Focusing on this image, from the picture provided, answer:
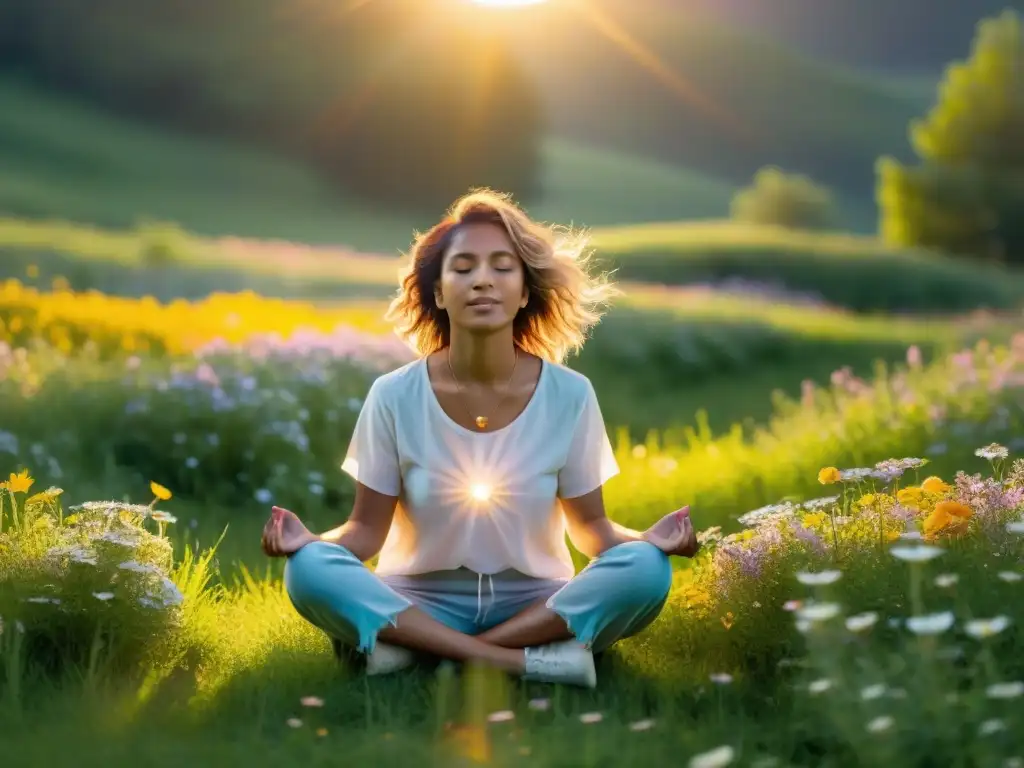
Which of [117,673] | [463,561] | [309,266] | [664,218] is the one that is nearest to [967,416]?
[463,561]

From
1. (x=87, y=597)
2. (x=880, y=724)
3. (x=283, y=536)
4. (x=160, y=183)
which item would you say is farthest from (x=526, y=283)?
(x=160, y=183)

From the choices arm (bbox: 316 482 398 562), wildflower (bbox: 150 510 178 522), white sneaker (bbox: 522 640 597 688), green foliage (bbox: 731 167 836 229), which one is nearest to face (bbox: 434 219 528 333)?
arm (bbox: 316 482 398 562)

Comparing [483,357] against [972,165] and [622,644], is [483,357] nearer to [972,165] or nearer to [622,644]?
[622,644]

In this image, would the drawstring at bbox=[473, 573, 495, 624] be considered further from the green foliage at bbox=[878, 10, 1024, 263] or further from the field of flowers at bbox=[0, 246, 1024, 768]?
the green foliage at bbox=[878, 10, 1024, 263]

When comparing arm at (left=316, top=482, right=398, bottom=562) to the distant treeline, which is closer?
arm at (left=316, top=482, right=398, bottom=562)

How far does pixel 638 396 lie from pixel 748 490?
5.60 meters

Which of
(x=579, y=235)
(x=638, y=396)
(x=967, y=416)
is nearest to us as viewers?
(x=579, y=235)

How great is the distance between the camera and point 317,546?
431 centimetres

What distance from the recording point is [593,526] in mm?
4586

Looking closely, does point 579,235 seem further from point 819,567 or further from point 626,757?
point 626,757

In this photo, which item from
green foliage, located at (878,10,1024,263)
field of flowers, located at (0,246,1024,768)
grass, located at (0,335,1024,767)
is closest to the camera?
grass, located at (0,335,1024,767)

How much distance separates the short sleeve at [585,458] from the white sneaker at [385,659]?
0.82 metres

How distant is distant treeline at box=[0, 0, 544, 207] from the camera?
4038cm

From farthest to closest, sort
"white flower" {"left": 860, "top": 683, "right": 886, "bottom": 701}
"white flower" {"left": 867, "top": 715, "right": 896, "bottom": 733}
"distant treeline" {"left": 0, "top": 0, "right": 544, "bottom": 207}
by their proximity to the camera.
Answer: "distant treeline" {"left": 0, "top": 0, "right": 544, "bottom": 207} → "white flower" {"left": 860, "top": 683, "right": 886, "bottom": 701} → "white flower" {"left": 867, "top": 715, "right": 896, "bottom": 733}
